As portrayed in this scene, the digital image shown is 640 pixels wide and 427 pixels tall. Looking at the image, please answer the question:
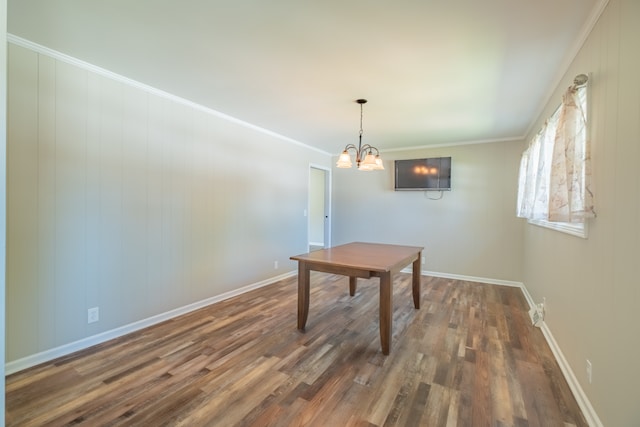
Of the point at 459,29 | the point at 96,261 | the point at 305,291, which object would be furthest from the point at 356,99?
the point at 96,261

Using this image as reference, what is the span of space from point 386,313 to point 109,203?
266 centimetres

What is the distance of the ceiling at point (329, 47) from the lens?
1.78 metres

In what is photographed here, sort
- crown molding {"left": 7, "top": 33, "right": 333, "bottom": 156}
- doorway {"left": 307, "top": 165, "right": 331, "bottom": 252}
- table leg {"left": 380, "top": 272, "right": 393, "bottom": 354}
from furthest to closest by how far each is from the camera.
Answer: doorway {"left": 307, "top": 165, "right": 331, "bottom": 252} < table leg {"left": 380, "top": 272, "right": 393, "bottom": 354} < crown molding {"left": 7, "top": 33, "right": 333, "bottom": 156}

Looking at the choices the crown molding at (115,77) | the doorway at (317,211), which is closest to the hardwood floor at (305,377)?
the crown molding at (115,77)

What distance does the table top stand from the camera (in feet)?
8.51

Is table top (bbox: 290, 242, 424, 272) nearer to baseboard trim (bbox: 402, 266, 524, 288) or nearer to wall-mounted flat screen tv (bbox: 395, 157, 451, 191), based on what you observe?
baseboard trim (bbox: 402, 266, 524, 288)

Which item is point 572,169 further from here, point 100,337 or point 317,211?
point 317,211

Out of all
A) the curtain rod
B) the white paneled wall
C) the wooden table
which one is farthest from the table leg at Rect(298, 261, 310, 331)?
the curtain rod

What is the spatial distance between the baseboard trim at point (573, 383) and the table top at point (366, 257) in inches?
53.7

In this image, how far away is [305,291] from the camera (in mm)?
2969

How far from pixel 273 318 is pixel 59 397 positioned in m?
1.79

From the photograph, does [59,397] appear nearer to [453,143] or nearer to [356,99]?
[356,99]

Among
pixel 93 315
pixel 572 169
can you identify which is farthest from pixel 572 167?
pixel 93 315

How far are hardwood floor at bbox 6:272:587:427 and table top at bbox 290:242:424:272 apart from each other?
2.41ft
